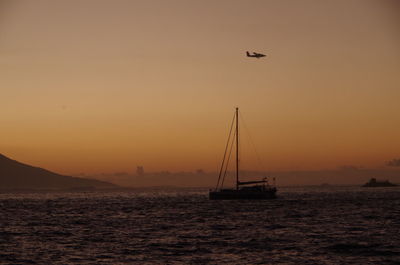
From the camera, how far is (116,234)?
6100 centimetres

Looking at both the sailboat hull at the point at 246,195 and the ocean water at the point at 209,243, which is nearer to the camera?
the ocean water at the point at 209,243

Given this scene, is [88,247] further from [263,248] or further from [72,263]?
[263,248]

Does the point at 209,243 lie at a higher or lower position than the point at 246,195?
lower

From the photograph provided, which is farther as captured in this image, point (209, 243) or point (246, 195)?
point (246, 195)

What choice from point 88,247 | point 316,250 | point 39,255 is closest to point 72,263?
point 39,255

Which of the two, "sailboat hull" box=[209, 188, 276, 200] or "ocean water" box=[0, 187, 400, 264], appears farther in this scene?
"sailboat hull" box=[209, 188, 276, 200]

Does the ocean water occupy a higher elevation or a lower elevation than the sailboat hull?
lower

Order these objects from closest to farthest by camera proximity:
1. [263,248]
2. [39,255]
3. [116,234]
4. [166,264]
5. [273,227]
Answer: [166,264] < [39,255] < [263,248] < [116,234] < [273,227]

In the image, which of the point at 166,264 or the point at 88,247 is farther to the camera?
the point at 88,247

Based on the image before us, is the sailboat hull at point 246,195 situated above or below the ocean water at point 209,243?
above

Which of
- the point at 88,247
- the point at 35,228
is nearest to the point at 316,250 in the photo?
the point at 88,247

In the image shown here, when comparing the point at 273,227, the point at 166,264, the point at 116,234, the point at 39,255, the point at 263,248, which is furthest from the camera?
the point at 273,227

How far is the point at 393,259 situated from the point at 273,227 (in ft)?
85.6

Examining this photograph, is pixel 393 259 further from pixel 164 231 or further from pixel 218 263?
pixel 164 231
